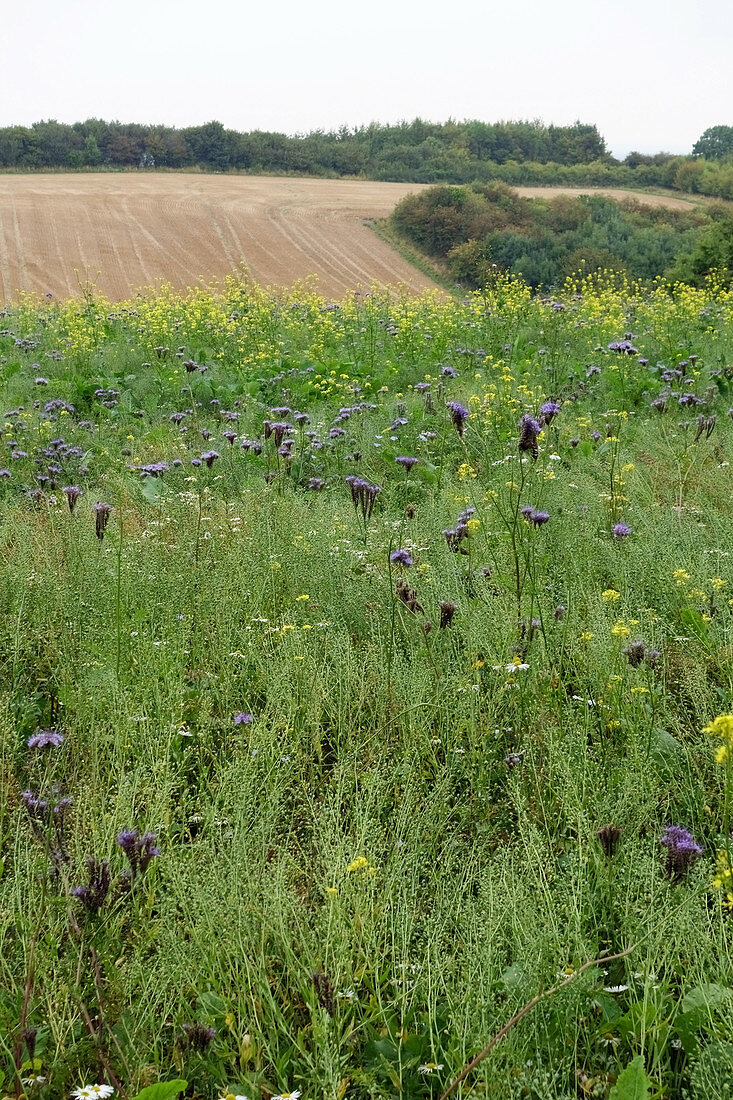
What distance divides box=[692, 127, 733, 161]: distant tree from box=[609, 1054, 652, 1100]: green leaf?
78.7 metres

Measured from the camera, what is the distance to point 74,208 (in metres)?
31.4

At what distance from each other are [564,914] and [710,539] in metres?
2.69

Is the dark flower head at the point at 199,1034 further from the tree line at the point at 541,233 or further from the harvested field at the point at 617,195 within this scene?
the harvested field at the point at 617,195

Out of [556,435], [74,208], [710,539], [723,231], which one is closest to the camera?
[710,539]

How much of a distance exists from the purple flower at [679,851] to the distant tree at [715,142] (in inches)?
3079

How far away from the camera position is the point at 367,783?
2.32m

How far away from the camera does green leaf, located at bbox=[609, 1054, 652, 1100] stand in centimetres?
145

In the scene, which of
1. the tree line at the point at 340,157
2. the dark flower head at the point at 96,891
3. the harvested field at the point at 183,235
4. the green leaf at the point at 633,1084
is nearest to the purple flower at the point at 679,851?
the green leaf at the point at 633,1084

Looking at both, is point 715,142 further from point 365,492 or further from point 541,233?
point 365,492

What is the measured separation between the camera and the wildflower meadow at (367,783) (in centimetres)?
164

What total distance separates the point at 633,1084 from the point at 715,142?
8167 centimetres

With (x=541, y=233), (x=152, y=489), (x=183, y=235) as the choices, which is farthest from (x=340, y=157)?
(x=152, y=489)

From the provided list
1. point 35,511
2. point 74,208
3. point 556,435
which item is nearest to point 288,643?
point 35,511

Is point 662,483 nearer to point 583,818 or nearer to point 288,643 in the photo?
point 288,643
